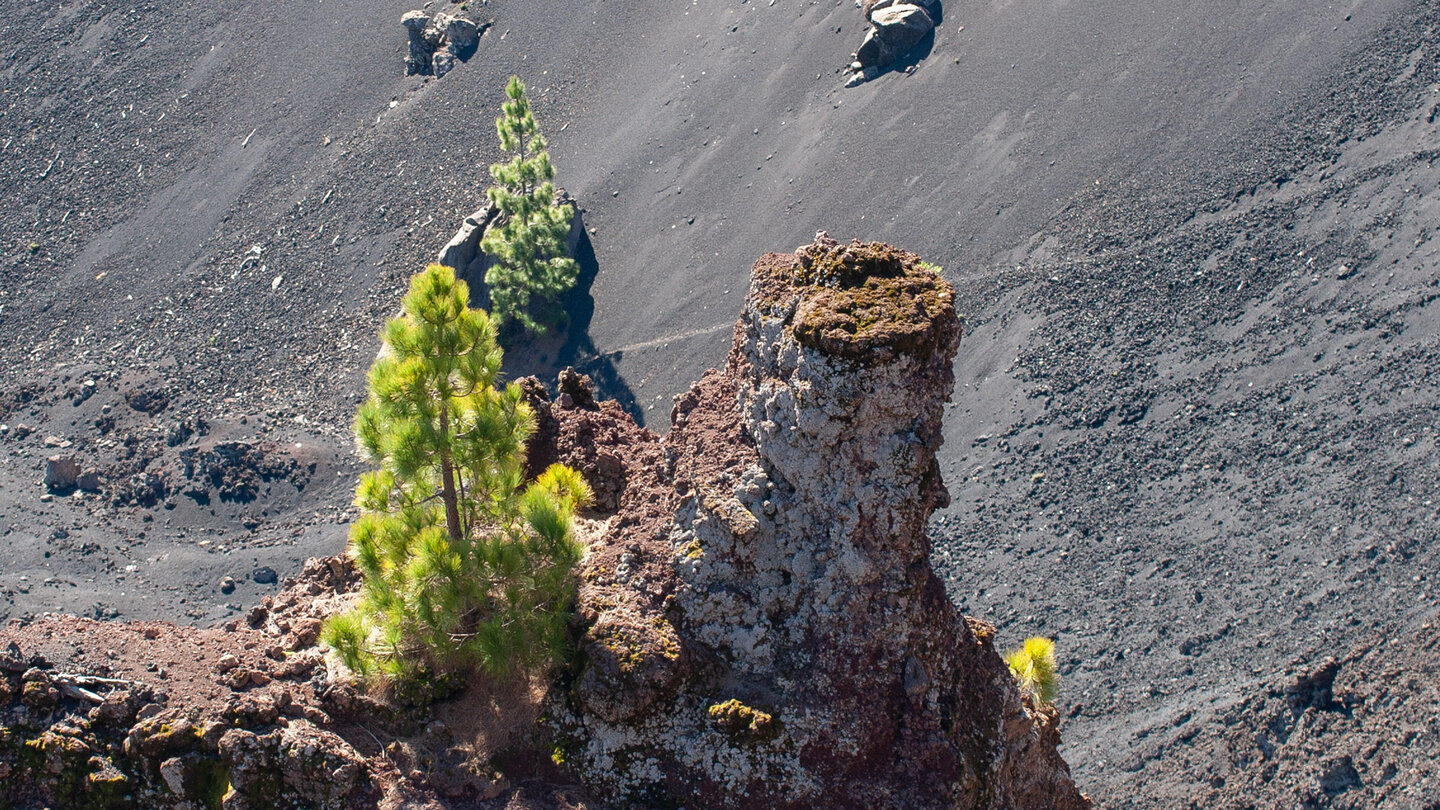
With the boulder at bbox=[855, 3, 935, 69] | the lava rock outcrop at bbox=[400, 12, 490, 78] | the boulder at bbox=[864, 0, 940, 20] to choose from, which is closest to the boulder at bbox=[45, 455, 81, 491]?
the lava rock outcrop at bbox=[400, 12, 490, 78]

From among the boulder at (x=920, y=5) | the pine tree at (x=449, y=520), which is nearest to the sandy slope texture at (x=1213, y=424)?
the boulder at (x=920, y=5)

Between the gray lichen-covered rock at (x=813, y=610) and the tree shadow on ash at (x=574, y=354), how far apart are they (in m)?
18.5

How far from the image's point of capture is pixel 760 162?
3216 cm

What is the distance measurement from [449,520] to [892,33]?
26611 millimetres

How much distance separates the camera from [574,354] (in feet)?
96.5

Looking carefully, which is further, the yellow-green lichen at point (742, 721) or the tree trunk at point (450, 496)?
the tree trunk at point (450, 496)

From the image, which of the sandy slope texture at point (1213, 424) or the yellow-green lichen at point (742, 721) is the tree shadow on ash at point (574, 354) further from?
the yellow-green lichen at point (742, 721)

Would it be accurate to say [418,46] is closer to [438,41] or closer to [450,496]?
[438,41]

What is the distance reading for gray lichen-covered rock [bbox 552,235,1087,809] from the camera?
9008 mm

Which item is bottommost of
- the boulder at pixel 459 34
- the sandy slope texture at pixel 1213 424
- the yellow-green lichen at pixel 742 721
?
the sandy slope texture at pixel 1213 424

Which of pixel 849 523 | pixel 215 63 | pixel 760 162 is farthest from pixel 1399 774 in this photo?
pixel 215 63

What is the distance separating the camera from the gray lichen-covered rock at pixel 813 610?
29.6 feet

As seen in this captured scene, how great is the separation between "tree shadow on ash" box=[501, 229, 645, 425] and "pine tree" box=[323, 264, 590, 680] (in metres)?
18.0

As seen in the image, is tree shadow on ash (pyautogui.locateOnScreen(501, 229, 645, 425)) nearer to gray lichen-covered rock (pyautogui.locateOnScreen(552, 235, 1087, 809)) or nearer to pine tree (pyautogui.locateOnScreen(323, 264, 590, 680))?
pine tree (pyautogui.locateOnScreen(323, 264, 590, 680))
